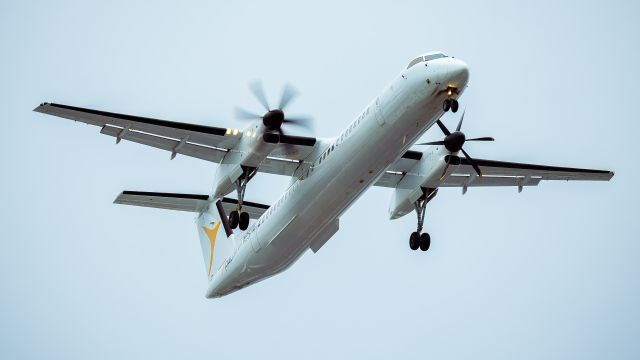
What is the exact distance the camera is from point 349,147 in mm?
18812

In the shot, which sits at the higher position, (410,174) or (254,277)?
(410,174)

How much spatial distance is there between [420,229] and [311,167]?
164 inches

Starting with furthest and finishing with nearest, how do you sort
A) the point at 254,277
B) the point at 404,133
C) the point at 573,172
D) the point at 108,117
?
1. the point at 573,172
2. the point at 254,277
3. the point at 108,117
4. the point at 404,133

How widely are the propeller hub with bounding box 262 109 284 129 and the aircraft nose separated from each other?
13.9 ft

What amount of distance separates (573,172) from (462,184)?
9.83 feet

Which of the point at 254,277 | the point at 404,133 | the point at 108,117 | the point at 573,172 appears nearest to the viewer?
the point at 404,133

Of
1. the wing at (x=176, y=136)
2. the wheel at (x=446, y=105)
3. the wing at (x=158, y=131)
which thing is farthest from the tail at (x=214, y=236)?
the wheel at (x=446, y=105)

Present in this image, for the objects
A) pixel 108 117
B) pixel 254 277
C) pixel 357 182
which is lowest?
pixel 254 277

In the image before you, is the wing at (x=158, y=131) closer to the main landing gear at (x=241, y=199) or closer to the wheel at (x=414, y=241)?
the main landing gear at (x=241, y=199)

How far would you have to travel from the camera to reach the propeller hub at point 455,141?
19.8 m

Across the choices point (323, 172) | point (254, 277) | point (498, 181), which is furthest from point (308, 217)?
point (498, 181)

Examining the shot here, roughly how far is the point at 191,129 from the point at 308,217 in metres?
3.47

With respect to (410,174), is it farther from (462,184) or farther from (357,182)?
(357,182)

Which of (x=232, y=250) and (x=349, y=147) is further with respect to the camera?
(x=232, y=250)
